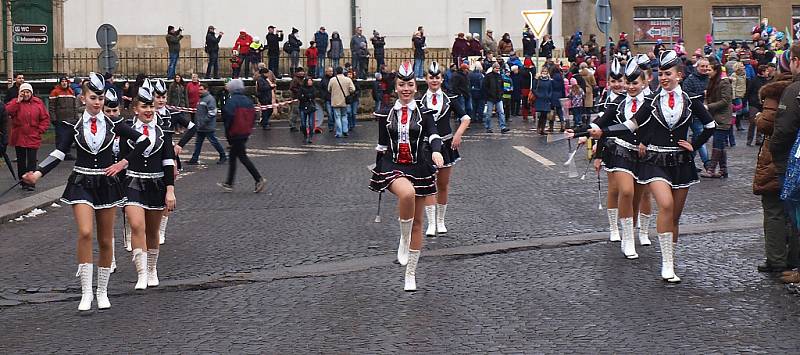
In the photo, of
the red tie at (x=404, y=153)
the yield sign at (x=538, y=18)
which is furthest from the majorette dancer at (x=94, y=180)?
the yield sign at (x=538, y=18)

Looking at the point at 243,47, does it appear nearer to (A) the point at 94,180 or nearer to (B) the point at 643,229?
(B) the point at 643,229

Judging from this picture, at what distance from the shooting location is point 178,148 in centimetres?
1189

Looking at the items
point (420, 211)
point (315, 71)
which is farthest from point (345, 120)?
point (420, 211)

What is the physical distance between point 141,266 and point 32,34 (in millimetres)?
28668

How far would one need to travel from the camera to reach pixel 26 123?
2022 cm

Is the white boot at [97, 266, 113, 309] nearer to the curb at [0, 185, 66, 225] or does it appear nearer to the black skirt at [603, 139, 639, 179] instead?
the black skirt at [603, 139, 639, 179]

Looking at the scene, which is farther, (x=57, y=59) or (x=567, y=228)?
(x=57, y=59)

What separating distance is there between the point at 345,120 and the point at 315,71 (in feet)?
26.2

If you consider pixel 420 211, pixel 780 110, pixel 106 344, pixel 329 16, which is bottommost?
pixel 106 344

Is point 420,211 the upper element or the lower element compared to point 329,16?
lower

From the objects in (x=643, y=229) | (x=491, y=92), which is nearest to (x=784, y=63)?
(x=643, y=229)

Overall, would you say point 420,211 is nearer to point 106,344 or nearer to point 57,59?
point 106,344

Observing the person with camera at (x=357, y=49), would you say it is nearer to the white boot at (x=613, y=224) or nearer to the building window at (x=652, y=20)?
the building window at (x=652, y=20)

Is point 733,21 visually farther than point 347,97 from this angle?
Yes
